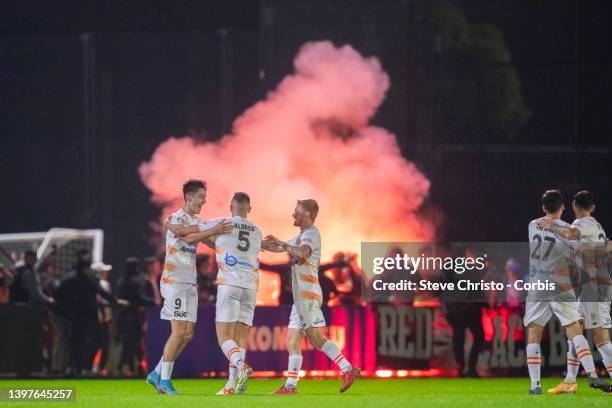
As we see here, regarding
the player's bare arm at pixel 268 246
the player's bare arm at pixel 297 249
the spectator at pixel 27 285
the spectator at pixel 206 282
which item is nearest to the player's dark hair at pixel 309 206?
the player's bare arm at pixel 297 249

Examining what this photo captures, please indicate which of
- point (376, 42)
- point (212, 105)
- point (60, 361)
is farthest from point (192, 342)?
point (212, 105)

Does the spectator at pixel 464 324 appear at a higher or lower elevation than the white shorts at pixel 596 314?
lower

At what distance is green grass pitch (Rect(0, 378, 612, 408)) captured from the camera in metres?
12.1

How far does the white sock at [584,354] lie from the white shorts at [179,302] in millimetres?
4084

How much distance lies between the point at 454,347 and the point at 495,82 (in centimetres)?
1535

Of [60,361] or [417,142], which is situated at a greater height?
[417,142]

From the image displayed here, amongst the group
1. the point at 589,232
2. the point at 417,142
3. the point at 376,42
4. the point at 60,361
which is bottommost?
the point at 60,361

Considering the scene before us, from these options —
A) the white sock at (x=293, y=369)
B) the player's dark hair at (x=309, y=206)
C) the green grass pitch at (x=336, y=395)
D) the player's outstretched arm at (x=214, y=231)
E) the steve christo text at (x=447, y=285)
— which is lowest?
the green grass pitch at (x=336, y=395)

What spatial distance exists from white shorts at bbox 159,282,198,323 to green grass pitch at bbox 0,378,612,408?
82 cm

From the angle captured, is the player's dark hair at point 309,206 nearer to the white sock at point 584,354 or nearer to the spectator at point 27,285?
the white sock at point 584,354

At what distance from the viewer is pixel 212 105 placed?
36.4m

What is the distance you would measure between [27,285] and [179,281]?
277 inches

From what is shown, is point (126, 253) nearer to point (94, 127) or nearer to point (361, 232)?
point (94, 127)

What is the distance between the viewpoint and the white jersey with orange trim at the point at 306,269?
1400 centimetres
